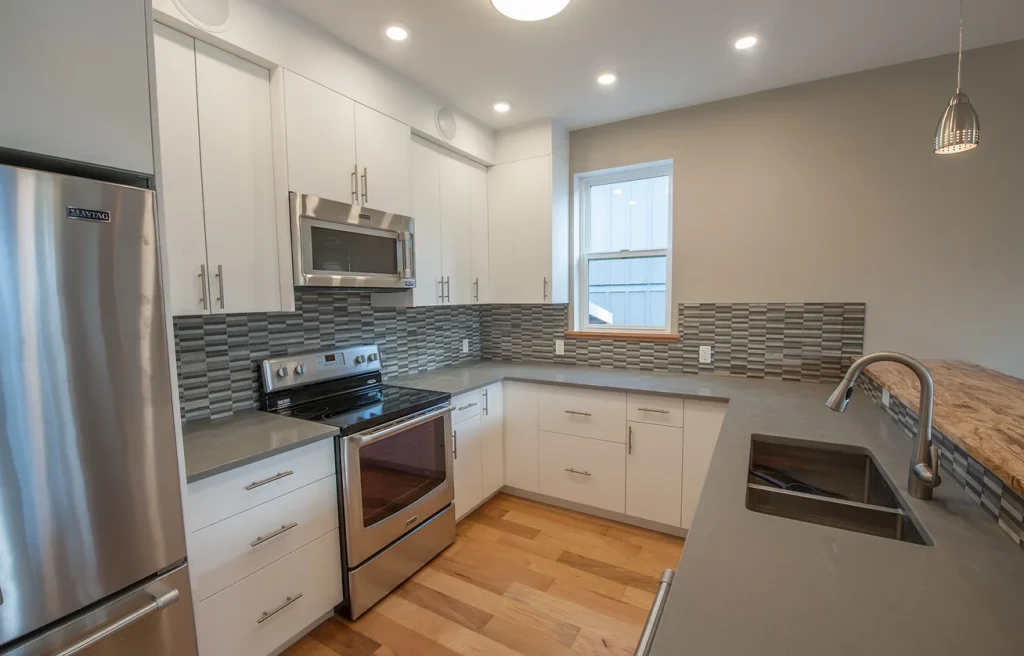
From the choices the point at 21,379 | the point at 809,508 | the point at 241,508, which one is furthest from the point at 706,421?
the point at 21,379

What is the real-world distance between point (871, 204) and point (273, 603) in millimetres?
3364

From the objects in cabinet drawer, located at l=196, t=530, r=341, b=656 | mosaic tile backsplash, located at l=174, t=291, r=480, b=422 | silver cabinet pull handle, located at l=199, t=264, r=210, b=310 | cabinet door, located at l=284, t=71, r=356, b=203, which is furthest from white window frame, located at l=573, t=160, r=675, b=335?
silver cabinet pull handle, located at l=199, t=264, r=210, b=310

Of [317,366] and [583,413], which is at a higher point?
[317,366]

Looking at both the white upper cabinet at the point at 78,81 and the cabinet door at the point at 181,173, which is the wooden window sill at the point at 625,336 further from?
the white upper cabinet at the point at 78,81

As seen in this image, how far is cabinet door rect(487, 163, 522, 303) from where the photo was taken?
312cm

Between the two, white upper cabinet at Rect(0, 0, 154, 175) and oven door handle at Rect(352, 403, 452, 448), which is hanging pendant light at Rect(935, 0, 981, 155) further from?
white upper cabinet at Rect(0, 0, 154, 175)

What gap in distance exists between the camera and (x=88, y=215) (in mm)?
→ 988

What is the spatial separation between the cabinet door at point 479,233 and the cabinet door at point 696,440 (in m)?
1.55

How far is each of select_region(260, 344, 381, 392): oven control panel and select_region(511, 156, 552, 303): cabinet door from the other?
1124 millimetres

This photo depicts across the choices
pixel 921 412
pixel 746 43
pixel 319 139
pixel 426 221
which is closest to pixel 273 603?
pixel 319 139

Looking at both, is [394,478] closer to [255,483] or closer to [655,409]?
[255,483]

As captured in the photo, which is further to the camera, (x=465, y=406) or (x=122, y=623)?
(x=465, y=406)

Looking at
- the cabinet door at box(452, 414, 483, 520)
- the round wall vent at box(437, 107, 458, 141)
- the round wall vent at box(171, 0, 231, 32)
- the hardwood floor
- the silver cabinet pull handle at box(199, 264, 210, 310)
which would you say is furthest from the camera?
the round wall vent at box(437, 107, 458, 141)

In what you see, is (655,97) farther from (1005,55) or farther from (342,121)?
(342,121)
